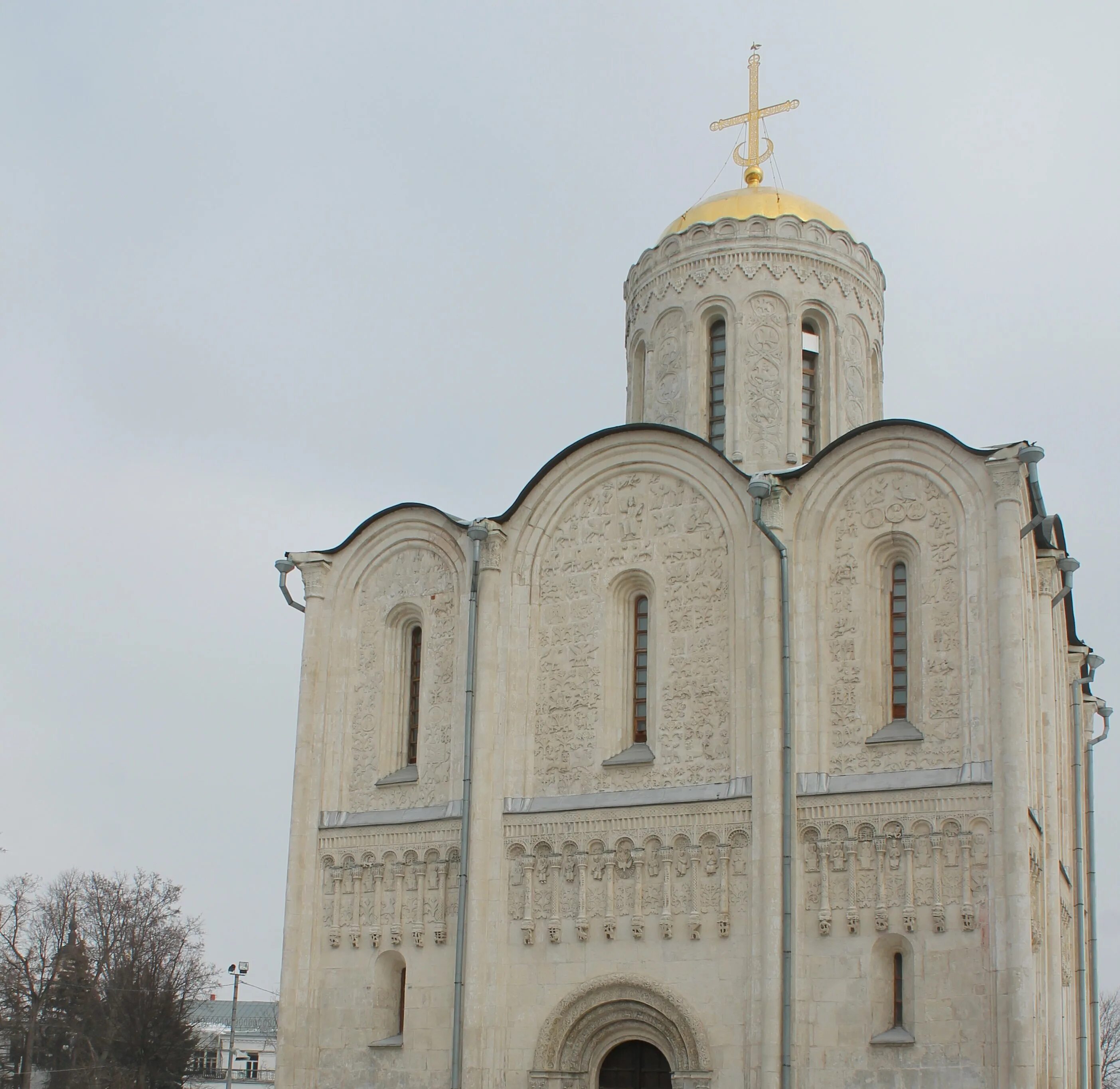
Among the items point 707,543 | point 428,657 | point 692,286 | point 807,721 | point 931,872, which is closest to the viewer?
point 931,872

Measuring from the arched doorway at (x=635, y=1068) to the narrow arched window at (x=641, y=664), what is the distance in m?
3.25

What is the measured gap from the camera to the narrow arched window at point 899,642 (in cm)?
1546

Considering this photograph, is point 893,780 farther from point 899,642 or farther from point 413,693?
point 413,693

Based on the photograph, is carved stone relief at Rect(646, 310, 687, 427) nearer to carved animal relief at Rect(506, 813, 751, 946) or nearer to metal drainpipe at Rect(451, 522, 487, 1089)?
metal drainpipe at Rect(451, 522, 487, 1089)

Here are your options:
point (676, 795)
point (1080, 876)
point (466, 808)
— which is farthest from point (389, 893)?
point (1080, 876)

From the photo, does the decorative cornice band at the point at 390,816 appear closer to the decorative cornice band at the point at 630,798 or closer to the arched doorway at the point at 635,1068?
the decorative cornice band at the point at 630,798

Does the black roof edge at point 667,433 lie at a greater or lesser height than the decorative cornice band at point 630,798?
greater

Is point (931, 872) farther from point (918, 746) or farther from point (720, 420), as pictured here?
point (720, 420)

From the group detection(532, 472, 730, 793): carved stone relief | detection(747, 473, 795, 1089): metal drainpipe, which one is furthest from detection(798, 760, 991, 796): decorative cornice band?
detection(532, 472, 730, 793): carved stone relief

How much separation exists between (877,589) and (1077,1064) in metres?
6.21

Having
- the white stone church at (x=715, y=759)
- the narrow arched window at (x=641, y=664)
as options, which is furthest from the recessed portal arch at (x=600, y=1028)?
the narrow arched window at (x=641, y=664)

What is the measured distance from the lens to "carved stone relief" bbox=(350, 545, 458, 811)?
57.9 ft

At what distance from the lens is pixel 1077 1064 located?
1725cm

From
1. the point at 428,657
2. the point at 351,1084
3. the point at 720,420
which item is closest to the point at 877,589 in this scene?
the point at 720,420
